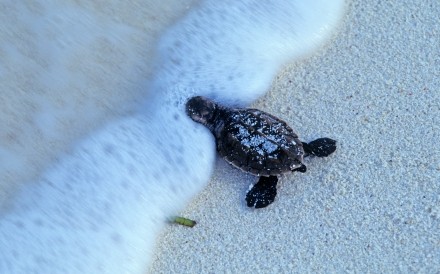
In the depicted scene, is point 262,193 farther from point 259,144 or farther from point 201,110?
point 201,110

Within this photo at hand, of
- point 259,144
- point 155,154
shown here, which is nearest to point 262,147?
point 259,144

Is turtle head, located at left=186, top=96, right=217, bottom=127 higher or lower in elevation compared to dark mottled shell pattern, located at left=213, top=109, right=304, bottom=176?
higher

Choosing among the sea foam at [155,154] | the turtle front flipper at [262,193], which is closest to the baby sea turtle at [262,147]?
the turtle front flipper at [262,193]

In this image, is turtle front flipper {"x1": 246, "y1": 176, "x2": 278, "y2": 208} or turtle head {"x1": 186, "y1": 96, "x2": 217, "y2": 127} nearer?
turtle front flipper {"x1": 246, "y1": 176, "x2": 278, "y2": 208}

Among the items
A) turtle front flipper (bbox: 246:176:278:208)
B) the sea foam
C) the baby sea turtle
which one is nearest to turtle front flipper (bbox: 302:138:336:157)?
the baby sea turtle

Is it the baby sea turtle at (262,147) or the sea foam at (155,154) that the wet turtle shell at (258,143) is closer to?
the baby sea turtle at (262,147)

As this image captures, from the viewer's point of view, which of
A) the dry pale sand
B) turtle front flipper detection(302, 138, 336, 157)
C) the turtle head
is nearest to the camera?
the dry pale sand

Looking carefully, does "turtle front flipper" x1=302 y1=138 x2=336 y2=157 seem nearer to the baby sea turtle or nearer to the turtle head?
the baby sea turtle
